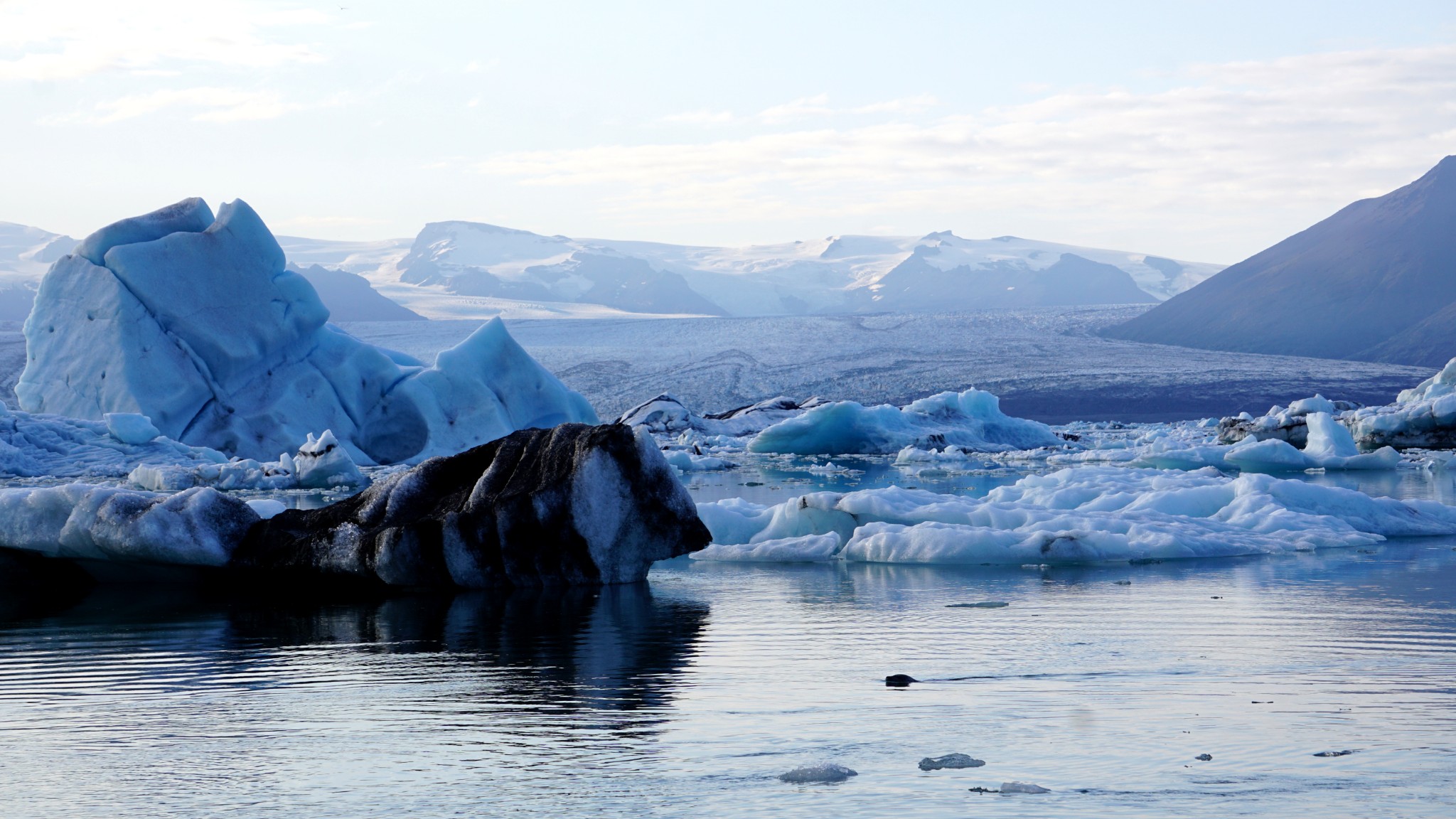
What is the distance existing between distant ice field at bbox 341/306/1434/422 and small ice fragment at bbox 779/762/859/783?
27382mm

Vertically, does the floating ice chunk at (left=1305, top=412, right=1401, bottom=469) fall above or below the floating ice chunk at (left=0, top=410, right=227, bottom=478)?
below

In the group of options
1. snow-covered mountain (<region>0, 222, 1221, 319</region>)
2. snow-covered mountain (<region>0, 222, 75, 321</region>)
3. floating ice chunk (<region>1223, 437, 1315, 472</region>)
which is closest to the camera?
floating ice chunk (<region>1223, 437, 1315, 472</region>)

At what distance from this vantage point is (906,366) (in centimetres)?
3331

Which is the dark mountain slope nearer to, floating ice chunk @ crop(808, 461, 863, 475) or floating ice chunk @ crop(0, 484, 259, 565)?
floating ice chunk @ crop(808, 461, 863, 475)

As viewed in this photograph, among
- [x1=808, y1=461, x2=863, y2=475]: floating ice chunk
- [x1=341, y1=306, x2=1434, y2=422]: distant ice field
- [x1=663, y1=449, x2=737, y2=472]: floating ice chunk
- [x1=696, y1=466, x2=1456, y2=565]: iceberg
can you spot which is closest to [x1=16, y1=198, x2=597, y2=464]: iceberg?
[x1=663, y1=449, x2=737, y2=472]: floating ice chunk

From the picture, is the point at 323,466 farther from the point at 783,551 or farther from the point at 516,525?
the point at 516,525

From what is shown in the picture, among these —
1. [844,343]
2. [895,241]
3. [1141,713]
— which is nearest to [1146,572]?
[1141,713]

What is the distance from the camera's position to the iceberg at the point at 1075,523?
6586 mm

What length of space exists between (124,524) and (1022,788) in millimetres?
4568

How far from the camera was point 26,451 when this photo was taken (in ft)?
47.1

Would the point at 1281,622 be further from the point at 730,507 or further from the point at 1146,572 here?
the point at 730,507

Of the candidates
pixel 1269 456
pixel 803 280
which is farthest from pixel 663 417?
pixel 803 280

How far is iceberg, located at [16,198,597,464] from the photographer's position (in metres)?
16.5

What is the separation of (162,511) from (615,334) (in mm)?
31058
